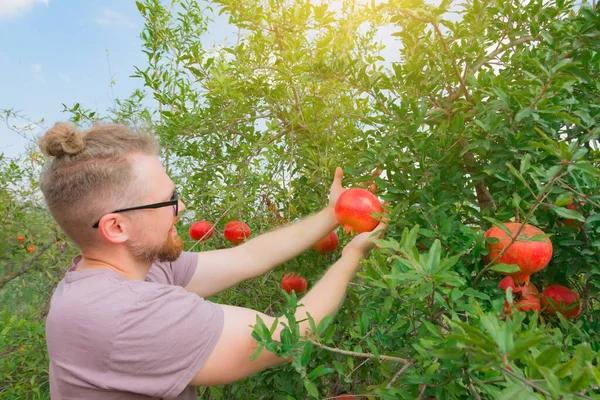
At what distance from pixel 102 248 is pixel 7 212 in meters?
4.01

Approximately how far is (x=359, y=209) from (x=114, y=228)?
0.84 metres

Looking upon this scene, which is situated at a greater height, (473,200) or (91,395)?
(473,200)

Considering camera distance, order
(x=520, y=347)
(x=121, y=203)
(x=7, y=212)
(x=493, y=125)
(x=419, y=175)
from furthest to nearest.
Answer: (x=7, y=212)
(x=121, y=203)
(x=419, y=175)
(x=493, y=125)
(x=520, y=347)

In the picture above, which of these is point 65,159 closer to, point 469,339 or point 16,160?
point 469,339

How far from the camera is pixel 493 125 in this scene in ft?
4.09

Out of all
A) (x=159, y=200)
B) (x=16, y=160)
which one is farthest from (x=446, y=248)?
(x=16, y=160)

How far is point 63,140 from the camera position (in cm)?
153

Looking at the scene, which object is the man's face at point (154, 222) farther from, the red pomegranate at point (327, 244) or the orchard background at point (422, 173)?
the red pomegranate at point (327, 244)

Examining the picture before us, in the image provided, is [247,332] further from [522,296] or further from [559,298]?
[559,298]

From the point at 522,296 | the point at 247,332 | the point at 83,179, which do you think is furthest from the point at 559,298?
the point at 83,179

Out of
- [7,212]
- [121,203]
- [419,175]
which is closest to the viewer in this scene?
[419,175]

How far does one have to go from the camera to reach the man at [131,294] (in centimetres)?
130

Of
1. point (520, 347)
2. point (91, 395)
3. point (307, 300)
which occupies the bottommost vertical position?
point (91, 395)

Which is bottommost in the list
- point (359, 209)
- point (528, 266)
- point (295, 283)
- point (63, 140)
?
point (295, 283)
